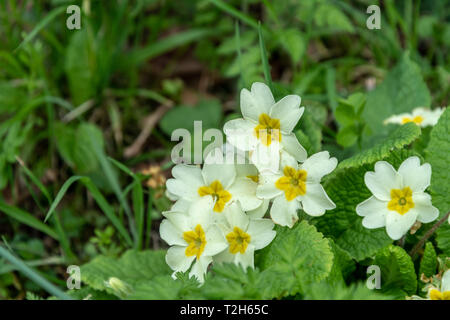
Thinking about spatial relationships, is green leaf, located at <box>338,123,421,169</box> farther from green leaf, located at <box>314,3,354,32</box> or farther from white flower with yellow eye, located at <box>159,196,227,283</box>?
green leaf, located at <box>314,3,354,32</box>

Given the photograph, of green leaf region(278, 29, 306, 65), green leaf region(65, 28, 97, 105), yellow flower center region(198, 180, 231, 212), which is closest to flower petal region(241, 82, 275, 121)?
yellow flower center region(198, 180, 231, 212)

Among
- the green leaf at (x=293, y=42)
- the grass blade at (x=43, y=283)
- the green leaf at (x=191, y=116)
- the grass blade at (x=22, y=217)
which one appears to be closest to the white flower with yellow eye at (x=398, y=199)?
the grass blade at (x=43, y=283)

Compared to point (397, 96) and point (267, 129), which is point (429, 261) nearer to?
point (267, 129)

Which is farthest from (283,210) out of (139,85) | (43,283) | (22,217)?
(139,85)

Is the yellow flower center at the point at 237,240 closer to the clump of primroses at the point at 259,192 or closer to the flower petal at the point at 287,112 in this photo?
the clump of primroses at the point at 259,192

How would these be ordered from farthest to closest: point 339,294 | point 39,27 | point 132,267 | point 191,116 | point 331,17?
1. point 191,116
2. point 331,17
3. point 39,27
4. point 132,267
5. point 339,294
